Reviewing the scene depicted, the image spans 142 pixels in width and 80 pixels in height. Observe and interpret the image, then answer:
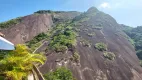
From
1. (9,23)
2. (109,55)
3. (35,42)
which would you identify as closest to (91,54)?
(109,55)

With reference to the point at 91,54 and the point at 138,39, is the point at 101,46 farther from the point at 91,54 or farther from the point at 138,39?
the point at 138,39

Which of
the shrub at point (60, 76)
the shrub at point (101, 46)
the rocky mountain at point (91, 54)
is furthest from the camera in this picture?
the shrub at point (101, 46)

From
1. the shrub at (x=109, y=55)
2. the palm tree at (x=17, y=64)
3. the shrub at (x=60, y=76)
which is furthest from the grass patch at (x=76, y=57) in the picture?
the palm tree at (x=17, y=64)

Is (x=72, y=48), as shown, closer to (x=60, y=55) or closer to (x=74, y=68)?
(x=60, y=55)

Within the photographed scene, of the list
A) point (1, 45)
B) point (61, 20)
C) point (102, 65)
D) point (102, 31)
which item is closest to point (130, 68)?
point (102, 65)

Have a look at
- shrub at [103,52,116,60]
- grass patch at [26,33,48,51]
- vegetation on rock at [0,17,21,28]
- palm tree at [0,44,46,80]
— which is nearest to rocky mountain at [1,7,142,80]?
shrub at [103,52,116,60]

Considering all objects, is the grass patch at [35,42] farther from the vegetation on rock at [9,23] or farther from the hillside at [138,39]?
the hillside at [138,39]

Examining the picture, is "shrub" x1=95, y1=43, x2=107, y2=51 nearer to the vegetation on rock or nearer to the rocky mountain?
the rocky mountain

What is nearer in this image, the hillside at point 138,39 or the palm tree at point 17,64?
the palm tree at point 17,64

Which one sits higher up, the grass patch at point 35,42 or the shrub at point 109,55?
the grass patch at point 35,42
